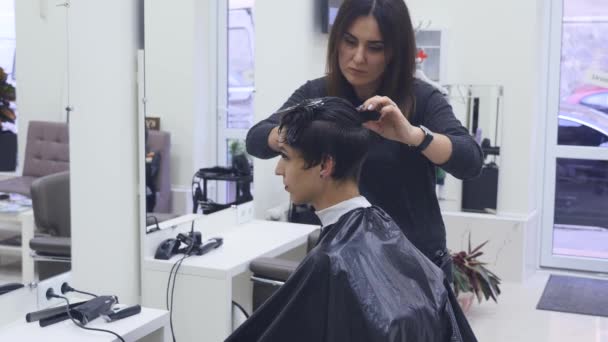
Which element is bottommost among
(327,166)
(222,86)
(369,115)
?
(327,166)

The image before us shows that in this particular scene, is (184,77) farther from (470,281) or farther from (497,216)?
(497,216)

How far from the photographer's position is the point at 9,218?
2154 millimetres

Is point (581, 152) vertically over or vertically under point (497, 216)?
over

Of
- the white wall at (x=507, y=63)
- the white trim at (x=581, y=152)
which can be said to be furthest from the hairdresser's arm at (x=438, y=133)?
the white trim at (x=581, y=152)

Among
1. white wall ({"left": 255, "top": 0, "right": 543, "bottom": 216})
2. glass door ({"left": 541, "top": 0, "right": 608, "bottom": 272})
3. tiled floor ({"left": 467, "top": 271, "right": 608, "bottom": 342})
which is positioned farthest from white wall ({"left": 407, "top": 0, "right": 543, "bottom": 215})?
tiled floor ({"left": 467, "top": 271, "right": 608, "bottom": 342})

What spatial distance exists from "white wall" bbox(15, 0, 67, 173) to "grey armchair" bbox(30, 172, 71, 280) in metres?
0.14

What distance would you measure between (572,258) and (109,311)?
12.4ft

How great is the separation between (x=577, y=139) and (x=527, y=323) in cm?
162

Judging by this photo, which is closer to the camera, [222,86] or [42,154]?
[42,154]

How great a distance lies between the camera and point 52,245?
2.32 metres

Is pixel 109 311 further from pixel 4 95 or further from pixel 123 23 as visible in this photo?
pixel 123 23

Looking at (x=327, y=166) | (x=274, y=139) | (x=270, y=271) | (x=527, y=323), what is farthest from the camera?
(x=527, y=323)

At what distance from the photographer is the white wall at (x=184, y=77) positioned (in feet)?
9.41

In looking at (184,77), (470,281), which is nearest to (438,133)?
(184,77)
